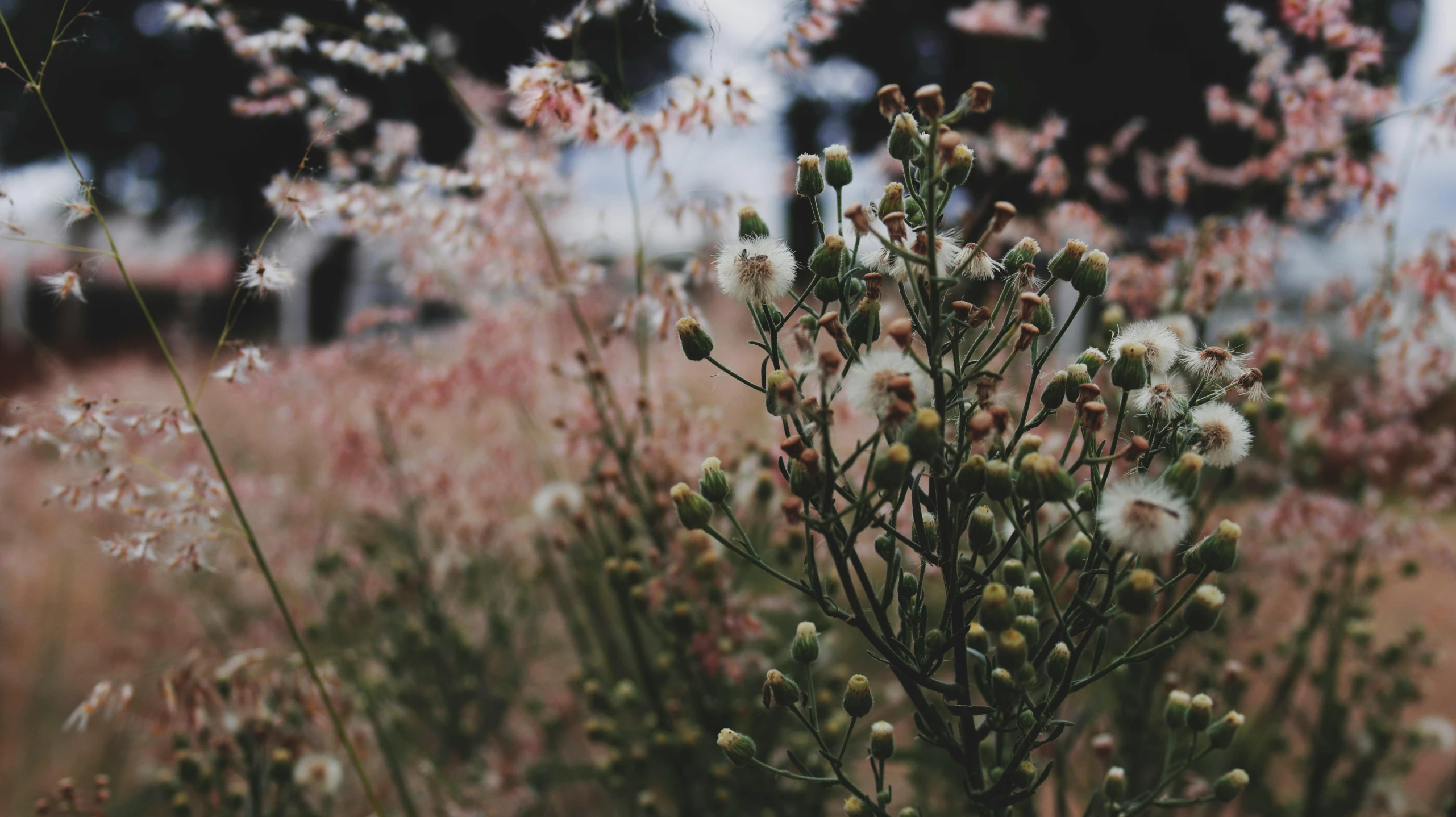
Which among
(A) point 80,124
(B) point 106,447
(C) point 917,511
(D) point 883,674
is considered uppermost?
(C) point 917,511

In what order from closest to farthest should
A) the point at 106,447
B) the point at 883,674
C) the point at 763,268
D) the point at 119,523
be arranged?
the point at 763,268, the point at 106,447, the point at 883,674, the point at 119,523

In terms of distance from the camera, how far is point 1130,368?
2.04ft

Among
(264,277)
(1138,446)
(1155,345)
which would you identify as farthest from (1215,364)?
(264,277)

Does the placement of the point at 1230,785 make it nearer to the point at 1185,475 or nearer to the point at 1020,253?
the point at 1185,475

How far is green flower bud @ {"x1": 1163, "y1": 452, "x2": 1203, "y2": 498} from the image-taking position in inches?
22.2

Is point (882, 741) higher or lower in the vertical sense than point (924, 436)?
lower

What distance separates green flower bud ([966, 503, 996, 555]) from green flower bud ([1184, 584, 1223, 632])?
14 centimetres

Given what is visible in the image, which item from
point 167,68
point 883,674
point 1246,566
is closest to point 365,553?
point 883,674

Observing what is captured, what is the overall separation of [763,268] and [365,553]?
1.35m

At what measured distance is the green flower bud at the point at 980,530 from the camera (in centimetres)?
61

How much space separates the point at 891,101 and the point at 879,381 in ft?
0.69

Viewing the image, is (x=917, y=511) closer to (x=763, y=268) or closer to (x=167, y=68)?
(x=763, y=268)

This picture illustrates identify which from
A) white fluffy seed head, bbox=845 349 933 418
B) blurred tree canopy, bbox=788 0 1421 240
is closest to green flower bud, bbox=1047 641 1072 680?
white fluffy seed head, bbox=845 349 933 418

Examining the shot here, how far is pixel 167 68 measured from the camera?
7.27m
